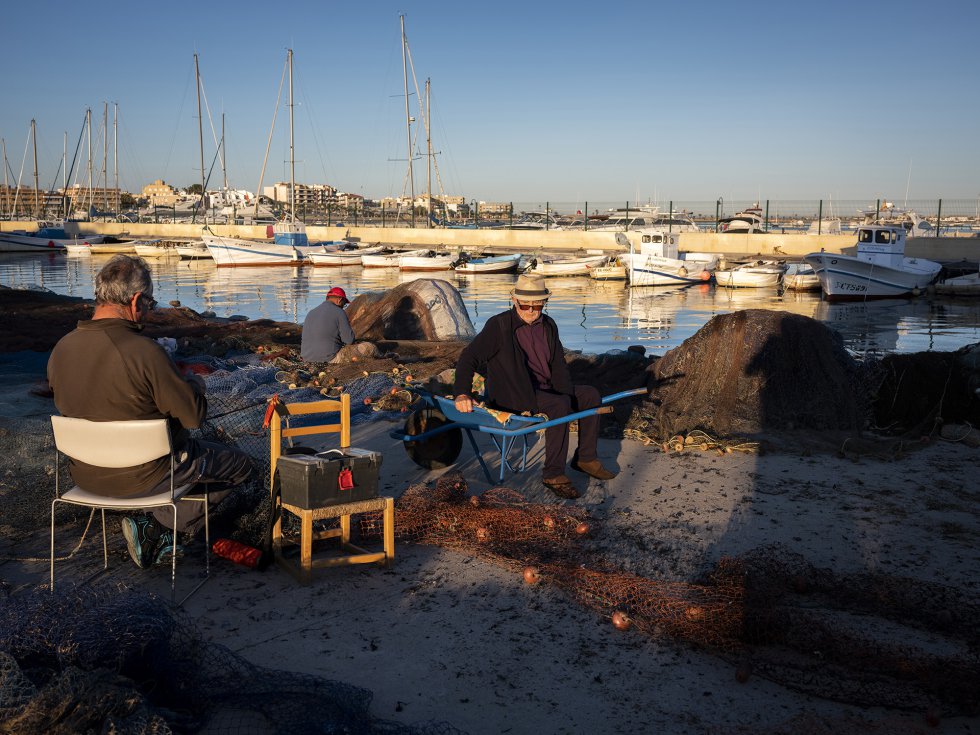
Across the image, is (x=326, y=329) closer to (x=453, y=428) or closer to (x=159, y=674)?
(x=453, y=428)

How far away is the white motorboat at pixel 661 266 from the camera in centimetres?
3659

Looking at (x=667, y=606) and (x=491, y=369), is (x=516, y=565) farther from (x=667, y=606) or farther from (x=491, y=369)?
(x=491, y=369)

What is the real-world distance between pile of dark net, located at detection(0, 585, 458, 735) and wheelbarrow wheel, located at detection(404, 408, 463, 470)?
344 cm

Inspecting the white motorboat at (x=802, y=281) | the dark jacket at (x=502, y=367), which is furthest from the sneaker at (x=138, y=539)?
the white motorboat at (x=802, y=281)

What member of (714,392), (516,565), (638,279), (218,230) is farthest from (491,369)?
(218,230)

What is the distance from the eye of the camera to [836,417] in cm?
828

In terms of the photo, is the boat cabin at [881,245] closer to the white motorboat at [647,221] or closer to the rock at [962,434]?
the white motorboat at [647,221]

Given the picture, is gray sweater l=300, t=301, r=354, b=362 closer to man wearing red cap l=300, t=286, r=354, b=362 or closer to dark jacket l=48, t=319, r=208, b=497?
man wearing red cap l=300, t=286, r=354, b=362

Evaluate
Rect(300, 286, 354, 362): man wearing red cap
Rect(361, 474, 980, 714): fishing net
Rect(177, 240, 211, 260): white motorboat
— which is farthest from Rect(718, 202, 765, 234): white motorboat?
Rect(361, 474, 980, 714): fishing net

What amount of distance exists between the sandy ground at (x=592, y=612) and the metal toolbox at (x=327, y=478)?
0.46 metres

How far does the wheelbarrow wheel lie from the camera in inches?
273

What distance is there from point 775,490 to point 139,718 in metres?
4.87

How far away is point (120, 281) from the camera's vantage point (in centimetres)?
451

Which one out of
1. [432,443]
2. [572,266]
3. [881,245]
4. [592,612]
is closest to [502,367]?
Result: [432,443]
